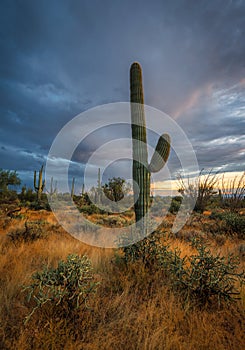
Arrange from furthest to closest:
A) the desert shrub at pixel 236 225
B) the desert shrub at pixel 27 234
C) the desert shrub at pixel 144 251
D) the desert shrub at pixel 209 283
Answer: the desert shrub at pixel 236 225, the desert shrub at pixel 27 234, the desert shrub at pixel 144 251, the desert shrub at pixel 209 283

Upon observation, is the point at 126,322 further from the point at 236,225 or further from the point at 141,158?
the point at 236,225

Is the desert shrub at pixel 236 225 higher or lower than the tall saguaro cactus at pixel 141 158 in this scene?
lower

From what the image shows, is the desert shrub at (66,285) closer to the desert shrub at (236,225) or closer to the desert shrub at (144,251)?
the desert shrub at (144,251)

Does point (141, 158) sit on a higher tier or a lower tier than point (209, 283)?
higher

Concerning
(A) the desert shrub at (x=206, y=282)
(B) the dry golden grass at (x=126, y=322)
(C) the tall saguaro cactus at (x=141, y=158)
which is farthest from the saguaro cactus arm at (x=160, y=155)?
(B) the dry golden grass at (x=126, y=322)

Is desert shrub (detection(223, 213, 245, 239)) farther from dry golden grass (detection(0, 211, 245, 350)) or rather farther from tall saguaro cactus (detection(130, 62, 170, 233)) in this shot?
dry golden grass (detection(0, 211, 245, 350))

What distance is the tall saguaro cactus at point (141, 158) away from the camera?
4602 millimetres

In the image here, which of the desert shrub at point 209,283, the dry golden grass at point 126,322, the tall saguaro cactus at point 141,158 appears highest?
the tall saguaro cactus at point 141,158

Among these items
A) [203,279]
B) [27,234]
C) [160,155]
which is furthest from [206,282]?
[27,234]

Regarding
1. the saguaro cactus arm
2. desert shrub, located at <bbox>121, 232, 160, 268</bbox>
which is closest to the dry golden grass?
desert shrub, located at <bbox>121, 232, 160, 268</bbox>

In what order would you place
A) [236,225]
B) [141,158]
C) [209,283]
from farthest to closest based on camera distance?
[236,225] → [141,158] → [209,283]

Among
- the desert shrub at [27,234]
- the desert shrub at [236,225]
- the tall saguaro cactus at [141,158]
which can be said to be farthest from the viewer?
the desert shrub at [236,225]

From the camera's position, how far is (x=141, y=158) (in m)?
4.70

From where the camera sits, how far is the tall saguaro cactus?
4.60 metres
